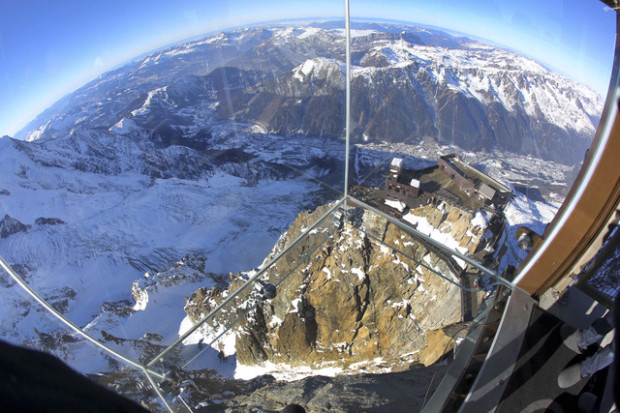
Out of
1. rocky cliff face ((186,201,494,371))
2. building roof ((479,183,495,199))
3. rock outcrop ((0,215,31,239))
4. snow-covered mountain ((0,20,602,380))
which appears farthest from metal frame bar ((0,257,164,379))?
building roof ((479,183,495,199))

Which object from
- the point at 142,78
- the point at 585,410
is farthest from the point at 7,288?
the point at 585,410

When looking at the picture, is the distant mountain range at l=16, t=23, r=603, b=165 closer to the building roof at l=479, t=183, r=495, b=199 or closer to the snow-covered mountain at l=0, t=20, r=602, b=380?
the snow-covered mountain at l=0, t=20, r=602, b=380

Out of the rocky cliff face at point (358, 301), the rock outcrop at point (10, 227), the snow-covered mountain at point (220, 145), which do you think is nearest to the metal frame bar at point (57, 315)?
the snow-covered mountain at point (220, 145)

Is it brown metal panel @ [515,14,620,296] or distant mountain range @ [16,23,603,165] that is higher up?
distant mountain range @ [16,23,603,165]

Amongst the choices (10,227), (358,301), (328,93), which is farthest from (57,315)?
(358,301)

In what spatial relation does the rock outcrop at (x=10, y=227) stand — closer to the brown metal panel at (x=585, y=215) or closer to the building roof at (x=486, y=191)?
the building roof at (x=486, y=191)

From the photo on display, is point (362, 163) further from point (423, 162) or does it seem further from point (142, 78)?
point (142, 78)
